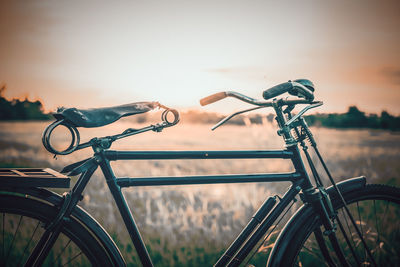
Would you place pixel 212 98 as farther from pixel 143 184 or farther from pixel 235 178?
pixel 143 184

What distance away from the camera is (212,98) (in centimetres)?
160

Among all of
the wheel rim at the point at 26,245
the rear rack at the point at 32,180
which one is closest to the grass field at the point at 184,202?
the wheel rim at the point at 26,245

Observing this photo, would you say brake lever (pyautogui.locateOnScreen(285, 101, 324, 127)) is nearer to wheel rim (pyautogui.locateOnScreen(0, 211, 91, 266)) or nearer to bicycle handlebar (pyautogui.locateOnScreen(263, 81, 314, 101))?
bicycle handlebar (pyautogui.locateOnScreen(263, 81, 314, 101))

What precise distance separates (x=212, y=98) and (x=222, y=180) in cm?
42

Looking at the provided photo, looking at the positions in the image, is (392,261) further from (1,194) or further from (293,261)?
(1,194)

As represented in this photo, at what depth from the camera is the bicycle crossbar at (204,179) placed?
5.05 ft

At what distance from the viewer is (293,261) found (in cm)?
170

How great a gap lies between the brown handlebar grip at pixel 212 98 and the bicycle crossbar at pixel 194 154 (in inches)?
10.1

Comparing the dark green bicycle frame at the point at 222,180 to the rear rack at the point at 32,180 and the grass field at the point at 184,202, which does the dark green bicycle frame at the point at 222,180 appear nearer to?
the rear rack at the point at 32,180

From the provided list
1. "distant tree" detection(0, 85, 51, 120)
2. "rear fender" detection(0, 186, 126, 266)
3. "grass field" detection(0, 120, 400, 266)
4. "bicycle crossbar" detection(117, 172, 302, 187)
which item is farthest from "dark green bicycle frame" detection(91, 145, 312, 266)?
"distant tree" detection(0, 85, 51, 120)

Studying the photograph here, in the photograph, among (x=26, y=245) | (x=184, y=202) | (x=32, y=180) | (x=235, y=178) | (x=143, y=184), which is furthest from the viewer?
(x=184, y=202)

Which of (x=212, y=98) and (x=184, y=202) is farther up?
(x=212, y=98)

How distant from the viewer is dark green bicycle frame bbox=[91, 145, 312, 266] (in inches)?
60.1

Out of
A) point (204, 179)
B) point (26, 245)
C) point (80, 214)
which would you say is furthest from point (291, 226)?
point (26, 245)
